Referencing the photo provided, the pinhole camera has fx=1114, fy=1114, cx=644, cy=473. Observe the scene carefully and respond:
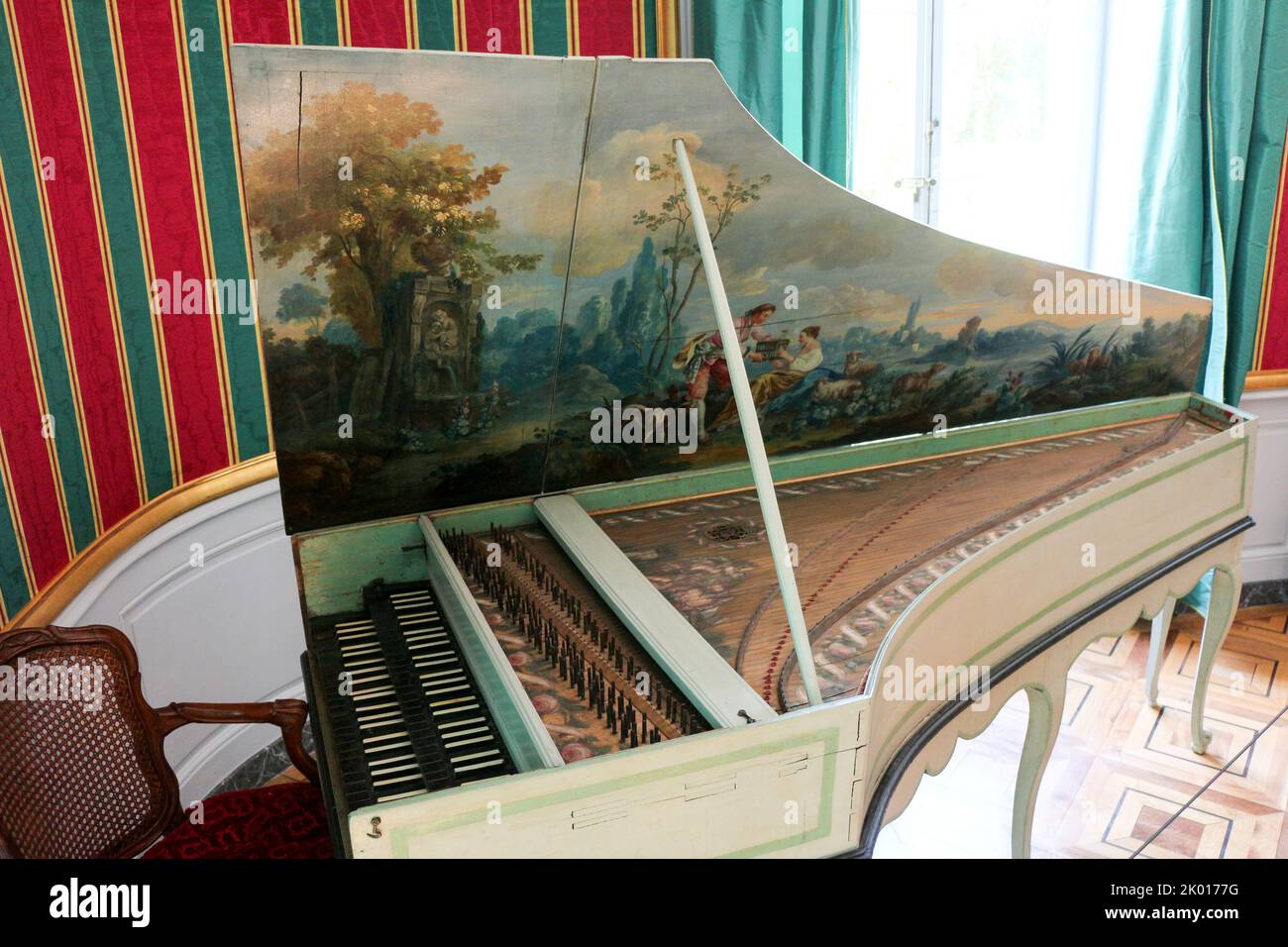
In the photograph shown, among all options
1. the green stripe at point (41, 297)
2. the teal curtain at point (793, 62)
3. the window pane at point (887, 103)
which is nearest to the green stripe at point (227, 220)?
the green stripe at point (41, 297)

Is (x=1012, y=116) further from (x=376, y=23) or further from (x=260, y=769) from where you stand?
(x=260, y=769)

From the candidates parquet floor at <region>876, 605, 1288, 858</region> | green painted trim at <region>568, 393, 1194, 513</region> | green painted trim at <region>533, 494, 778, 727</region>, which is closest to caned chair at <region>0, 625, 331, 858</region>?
green painted trim at <region>533, 494, 778, 727</region>

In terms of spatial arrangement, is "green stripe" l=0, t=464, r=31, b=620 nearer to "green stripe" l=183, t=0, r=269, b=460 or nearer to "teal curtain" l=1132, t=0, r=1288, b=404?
"green stripe" l=183, t=0, r=269, b=460

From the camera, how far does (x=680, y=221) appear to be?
240cm

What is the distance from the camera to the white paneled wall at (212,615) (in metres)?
3.18

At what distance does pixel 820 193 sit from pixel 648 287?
17.5 inches

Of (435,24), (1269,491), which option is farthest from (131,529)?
(1269,491)

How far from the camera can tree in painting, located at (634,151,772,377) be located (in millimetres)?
2328

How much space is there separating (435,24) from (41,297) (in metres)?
1.55

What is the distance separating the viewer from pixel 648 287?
2.51m

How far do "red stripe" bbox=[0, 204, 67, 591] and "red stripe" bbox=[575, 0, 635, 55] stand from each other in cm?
204

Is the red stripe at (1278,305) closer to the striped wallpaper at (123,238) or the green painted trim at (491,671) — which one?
the striped wallpaper at (123,238)

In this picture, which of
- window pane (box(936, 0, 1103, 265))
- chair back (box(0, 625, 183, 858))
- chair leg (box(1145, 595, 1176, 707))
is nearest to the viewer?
chair back (box(0, 625, 183, 858))

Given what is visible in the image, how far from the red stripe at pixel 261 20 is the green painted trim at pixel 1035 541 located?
2477 millimetres
